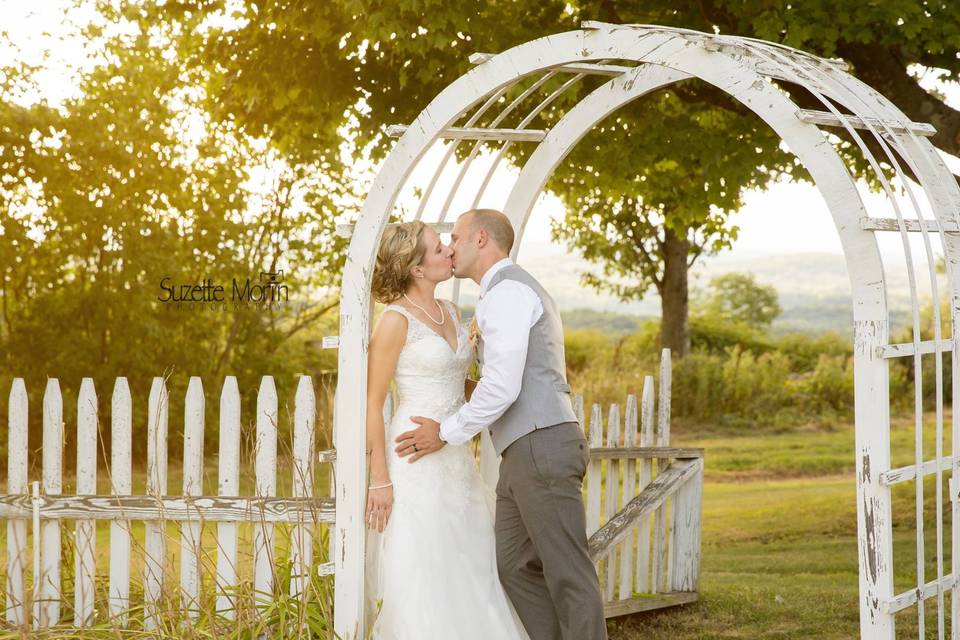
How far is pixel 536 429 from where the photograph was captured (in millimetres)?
3652

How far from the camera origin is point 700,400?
14.5 meters

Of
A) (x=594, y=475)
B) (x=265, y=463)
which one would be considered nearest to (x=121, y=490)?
(x=265, y=463)

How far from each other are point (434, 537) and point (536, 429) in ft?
1.93

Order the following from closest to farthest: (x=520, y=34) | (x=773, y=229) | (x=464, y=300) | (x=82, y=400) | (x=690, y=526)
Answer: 1. (x=82, y=400)
2. (x=690, y=526)
3. (x=520, y=34)
4. (x=464, y=300)
5. (x=773, y=229)

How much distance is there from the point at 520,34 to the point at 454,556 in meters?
4.20

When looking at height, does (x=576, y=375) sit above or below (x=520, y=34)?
below

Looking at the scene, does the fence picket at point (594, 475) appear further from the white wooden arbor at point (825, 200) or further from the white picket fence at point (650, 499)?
the white wooden arbor at point (825, 200)

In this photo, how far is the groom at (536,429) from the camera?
357 centimetres

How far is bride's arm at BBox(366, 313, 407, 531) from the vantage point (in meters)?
3.87

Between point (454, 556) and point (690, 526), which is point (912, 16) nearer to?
point (690, 526)

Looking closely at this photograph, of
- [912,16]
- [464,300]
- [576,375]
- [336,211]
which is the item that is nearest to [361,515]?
[912,16]

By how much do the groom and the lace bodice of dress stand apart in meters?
0.16

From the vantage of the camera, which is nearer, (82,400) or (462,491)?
(462,491)

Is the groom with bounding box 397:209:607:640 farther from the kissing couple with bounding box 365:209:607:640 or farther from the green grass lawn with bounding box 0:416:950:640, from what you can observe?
the green grass lawn with bounding box 0:416:950:640
